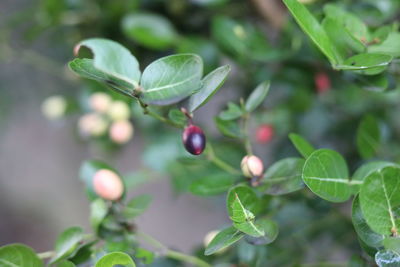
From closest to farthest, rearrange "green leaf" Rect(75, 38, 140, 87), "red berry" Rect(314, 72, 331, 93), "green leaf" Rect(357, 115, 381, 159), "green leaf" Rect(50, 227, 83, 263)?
"green leaf" Rect(75, 38, 140, 87) → "green leaf" Rect(50, 227, 83, 263) → "green leaf" Rect(357, 115, 381, 159) → "red berry" Rect(314, 72, 331, 93)

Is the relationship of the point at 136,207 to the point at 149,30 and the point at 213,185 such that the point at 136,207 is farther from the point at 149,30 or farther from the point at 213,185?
the point at 149,30

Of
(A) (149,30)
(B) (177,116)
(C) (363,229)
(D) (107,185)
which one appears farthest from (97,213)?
(A) (149,30)

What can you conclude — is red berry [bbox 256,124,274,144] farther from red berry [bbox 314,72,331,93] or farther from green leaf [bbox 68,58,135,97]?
green leaf [bbox 68,58,135,97]

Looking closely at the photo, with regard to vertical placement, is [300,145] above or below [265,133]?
above

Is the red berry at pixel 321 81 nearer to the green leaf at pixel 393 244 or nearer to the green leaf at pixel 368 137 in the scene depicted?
the green leaf at pixel 368 137

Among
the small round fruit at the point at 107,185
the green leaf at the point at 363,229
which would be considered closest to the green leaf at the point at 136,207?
the small round fruit at the point at 107,185

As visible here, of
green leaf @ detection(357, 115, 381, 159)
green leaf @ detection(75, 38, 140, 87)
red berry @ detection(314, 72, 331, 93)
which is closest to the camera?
green leaf @ detection(75, 38, 140, 87)

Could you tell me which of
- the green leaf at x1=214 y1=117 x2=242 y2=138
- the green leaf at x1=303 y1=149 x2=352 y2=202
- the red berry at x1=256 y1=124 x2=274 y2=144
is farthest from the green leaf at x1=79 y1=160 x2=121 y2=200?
the red berry at x1=256 y1=124 x2=274 y2=144
